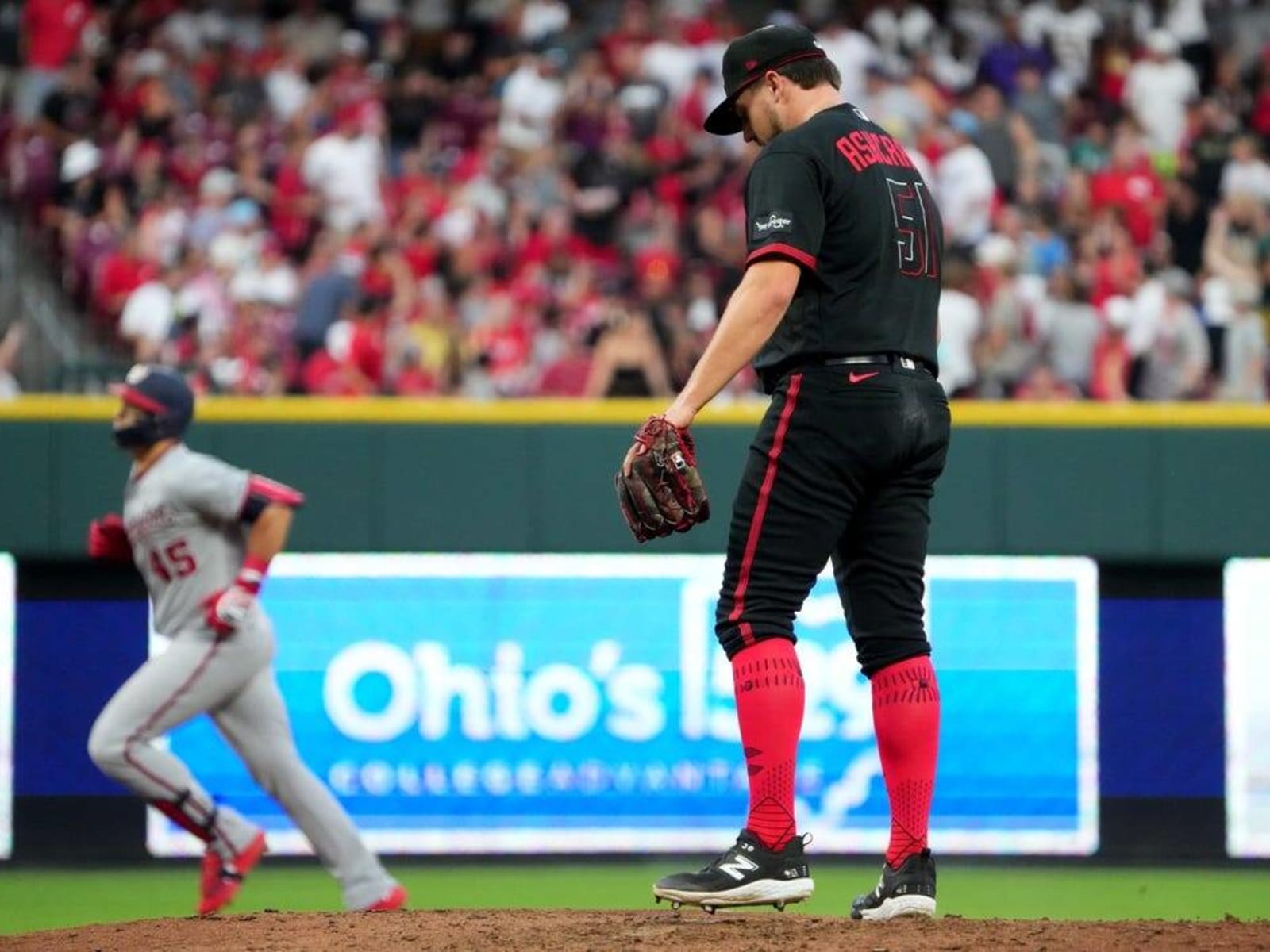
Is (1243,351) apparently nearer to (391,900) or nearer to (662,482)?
(391,900)

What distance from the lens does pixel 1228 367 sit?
36.4 feet

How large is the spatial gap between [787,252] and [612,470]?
4338mm

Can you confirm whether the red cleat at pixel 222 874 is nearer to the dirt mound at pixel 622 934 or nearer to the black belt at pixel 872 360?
the dirt mound at pixel 622 934

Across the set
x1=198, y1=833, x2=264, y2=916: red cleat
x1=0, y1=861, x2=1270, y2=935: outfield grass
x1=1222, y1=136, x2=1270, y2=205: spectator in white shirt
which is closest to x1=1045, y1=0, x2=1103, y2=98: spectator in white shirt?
x1=1222, y1=136, x2=1270, y2=205: spectator in white shirt

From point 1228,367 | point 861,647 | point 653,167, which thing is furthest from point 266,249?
point 861,647

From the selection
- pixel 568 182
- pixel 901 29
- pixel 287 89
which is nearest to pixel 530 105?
pixel 568 182

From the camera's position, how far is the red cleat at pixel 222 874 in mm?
6680

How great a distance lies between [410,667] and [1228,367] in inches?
Result: 199

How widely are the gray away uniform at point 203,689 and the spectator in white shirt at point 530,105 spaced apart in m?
6.37

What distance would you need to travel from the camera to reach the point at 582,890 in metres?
8.12

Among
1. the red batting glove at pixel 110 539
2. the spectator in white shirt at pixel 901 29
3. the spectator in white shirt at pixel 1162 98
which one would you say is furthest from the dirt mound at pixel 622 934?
the spectator in white shirt at pixel 901 29

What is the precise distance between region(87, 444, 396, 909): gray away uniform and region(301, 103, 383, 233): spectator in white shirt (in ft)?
18.6

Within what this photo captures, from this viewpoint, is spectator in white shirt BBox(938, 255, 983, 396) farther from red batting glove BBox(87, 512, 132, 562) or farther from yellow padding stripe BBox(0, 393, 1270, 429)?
red batting glove BBox(87, 512, 132, 562)

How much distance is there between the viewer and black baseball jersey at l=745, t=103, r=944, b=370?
457 cm
